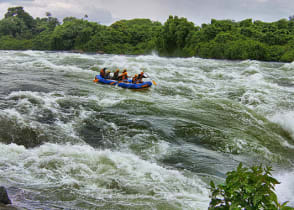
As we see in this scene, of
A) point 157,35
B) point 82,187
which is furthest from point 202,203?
point 157,35

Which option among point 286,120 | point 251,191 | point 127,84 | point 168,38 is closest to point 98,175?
point 251,191

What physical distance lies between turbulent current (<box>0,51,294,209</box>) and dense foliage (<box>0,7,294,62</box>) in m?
25.6

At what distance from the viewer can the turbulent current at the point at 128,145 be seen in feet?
12.6

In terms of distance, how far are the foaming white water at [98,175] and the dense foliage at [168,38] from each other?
30.5 metres

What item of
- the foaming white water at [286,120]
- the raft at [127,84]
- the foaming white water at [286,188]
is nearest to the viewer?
the foaming white water at [286,188]

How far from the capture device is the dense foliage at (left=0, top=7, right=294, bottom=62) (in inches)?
1335

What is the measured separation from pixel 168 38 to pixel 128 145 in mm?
43192

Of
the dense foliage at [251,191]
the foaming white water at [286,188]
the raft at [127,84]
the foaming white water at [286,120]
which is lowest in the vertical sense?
the foaming white water at [286,188]

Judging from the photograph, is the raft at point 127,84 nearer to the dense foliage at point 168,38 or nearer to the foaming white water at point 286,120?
the foaming white water at point 286,120

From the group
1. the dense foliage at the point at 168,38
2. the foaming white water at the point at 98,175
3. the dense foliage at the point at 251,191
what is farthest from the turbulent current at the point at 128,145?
the dense foliage at the point at 168,38

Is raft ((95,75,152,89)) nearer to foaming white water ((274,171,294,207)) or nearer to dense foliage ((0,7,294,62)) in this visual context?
foaming white water ((274,171,294,207))

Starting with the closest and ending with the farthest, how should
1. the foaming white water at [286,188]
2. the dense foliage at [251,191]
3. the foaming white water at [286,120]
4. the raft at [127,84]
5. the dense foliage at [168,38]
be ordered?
the dense foliage at [251,191] < the foaming white water at [286,188] < the foaming white water at [286,120] < the raft at [127,84] < the dense foliage at [168,38]

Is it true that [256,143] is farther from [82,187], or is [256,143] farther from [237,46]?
[237,46]

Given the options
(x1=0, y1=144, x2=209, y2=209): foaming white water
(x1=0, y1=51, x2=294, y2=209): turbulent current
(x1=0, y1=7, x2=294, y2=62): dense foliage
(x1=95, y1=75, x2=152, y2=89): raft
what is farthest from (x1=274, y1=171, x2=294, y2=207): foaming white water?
(x1=0, y1=7, x2=294, y2=62): dense foliage
